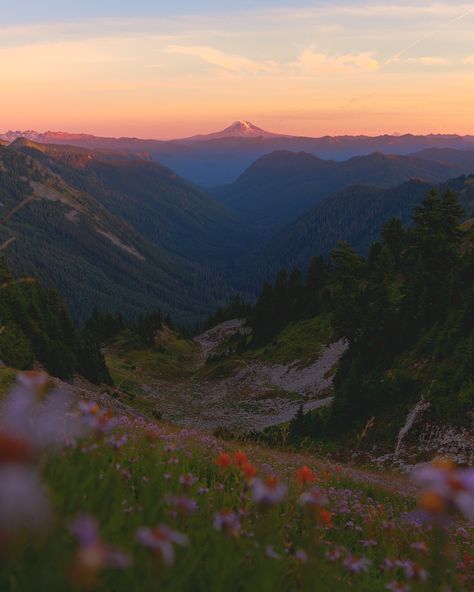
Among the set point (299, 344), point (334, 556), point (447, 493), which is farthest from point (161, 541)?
point (299, 344)

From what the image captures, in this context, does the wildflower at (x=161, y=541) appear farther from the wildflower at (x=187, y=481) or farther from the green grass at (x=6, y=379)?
the green grass at (x=6, y=379)

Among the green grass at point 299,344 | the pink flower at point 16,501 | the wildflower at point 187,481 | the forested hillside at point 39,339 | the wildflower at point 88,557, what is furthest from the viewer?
the green grass at point 299,344

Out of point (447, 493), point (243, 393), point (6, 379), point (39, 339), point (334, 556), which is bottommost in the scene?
point (243, 393)

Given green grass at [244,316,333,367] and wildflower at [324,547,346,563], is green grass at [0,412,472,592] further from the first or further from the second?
green grass at [244,316,333,367]

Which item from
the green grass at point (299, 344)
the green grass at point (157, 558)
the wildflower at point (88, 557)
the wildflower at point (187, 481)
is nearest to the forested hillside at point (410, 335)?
the green grass at point (157, 558)

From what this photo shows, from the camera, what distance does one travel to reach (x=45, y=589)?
6.58ft

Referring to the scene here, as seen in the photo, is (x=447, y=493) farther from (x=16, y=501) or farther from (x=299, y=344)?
(x=299, y=344)

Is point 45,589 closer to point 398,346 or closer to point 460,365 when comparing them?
point 460,365

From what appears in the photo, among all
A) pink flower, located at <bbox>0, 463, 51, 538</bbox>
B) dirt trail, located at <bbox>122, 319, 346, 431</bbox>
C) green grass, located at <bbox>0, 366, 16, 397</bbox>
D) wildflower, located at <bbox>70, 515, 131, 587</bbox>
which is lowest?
dirt trail, located at <bbox>122, 319, 346, 431</bbox>

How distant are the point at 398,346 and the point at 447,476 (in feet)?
117

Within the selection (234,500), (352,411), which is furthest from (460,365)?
(234,500)

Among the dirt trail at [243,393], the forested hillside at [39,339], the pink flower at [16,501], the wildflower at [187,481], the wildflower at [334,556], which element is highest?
the pink flower at [16,501]

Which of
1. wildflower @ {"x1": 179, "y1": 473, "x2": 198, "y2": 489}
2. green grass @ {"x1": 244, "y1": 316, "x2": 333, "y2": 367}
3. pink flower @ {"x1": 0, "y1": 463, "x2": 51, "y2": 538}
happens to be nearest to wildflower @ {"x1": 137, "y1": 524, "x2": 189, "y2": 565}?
pink flower @ {"x1": 0, "y1": 463, "x2": 51, "y2": 538}

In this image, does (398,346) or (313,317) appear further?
(313,317)
